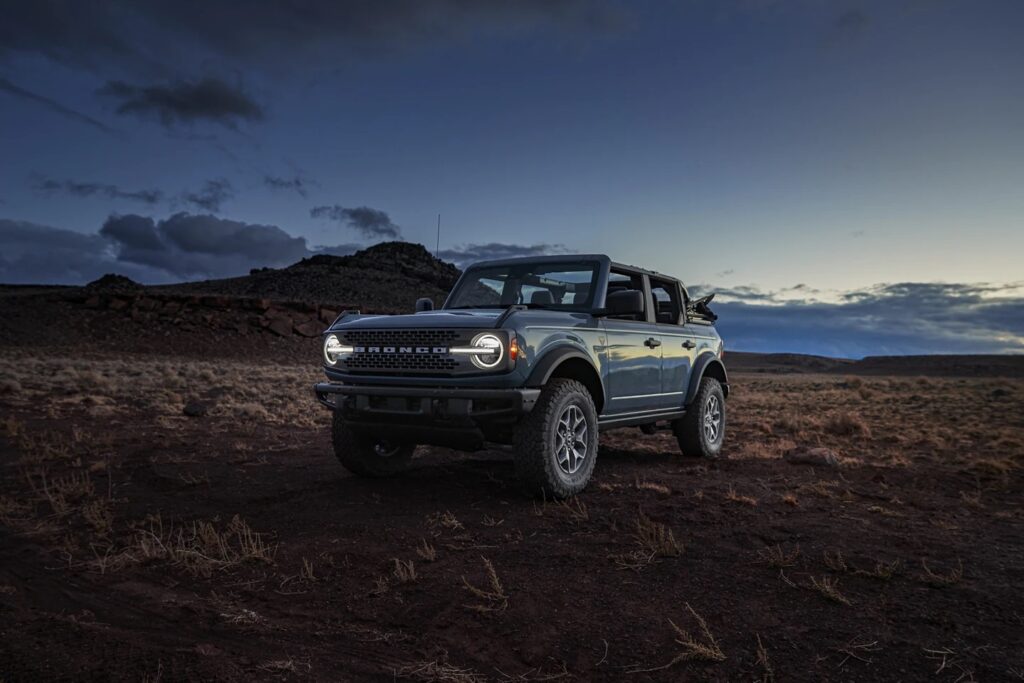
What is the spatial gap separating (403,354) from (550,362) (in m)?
1.25

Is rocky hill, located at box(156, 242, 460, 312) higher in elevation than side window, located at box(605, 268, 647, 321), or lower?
higher

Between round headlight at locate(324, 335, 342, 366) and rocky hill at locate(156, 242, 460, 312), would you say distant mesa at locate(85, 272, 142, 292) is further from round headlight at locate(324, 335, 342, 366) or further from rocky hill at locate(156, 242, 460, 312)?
round headlight at locate(324, 335, 342, 366)

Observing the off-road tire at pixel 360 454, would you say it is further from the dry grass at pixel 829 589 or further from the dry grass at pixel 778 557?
the dry grass at pixel 829 589

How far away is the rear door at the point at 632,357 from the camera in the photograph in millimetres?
6773

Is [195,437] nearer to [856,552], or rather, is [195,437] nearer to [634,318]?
[634,318]

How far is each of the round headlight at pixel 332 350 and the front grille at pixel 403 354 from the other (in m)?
0.10

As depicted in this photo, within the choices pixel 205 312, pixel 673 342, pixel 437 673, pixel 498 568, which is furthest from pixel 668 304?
pixel 205 312

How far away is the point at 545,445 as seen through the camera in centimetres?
563

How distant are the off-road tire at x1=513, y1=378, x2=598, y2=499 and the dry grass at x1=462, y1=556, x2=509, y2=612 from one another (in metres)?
1.47

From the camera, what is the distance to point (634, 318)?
760 centimetres

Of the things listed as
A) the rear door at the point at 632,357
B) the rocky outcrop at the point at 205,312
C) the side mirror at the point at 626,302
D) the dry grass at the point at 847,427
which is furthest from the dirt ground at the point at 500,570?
the rocky outcrop at the point at 205,312

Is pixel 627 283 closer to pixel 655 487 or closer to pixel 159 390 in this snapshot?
pixel 655 487

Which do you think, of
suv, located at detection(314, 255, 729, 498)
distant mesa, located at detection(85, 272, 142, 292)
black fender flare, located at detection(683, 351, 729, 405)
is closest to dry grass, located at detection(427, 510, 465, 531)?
suv, located at detection(314, 255, 729, 498)

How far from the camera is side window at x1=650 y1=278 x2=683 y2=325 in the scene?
27.9ft
